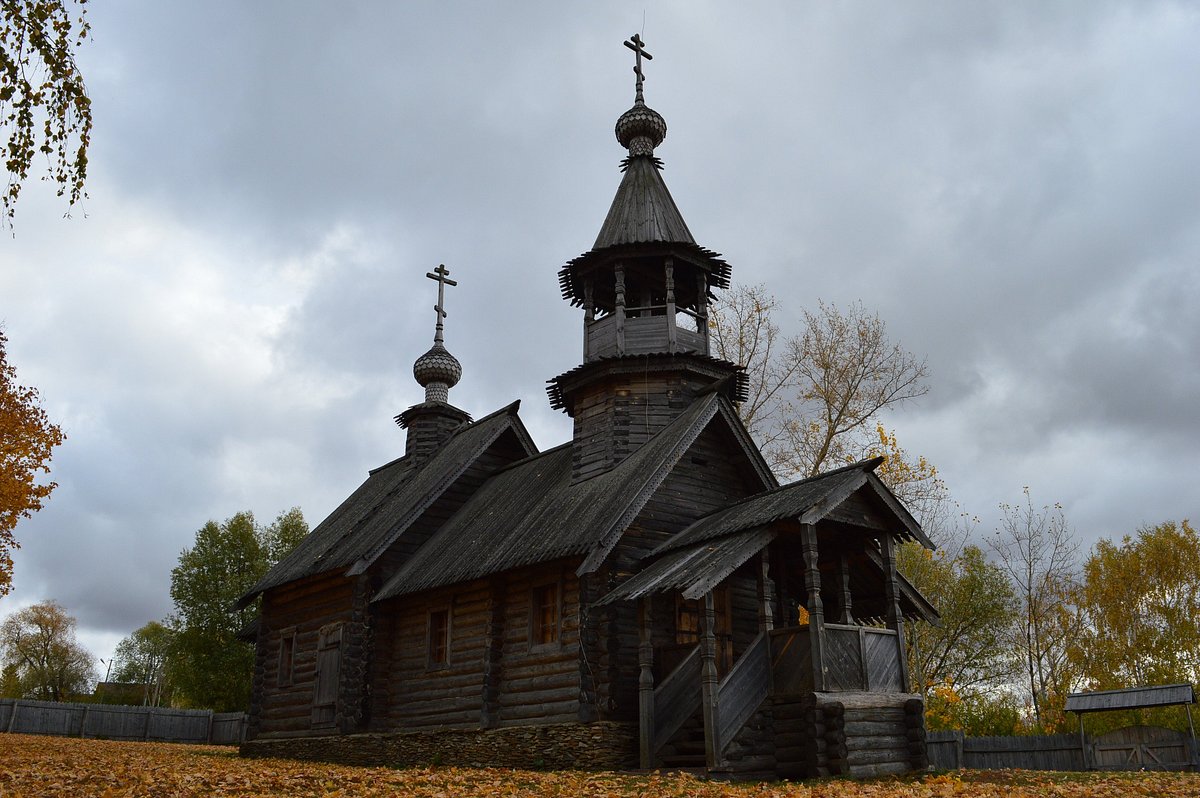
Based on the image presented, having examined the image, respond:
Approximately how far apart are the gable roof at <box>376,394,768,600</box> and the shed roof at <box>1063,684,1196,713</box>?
11.6 m

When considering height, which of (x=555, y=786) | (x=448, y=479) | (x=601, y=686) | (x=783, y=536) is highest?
(x=448, y=479)

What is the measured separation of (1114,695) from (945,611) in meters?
10.5

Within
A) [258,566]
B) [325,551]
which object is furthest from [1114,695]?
[258,566]

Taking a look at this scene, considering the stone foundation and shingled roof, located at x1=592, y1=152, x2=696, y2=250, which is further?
shingled roof, located at x1=592, y1=152, x2=696, y2=250

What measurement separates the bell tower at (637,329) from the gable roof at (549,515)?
0.75 m

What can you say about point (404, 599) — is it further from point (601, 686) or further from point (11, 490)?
point (11, 490)

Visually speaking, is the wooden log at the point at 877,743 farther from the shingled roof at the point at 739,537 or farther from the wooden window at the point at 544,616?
the wooden window at the point at 544,616

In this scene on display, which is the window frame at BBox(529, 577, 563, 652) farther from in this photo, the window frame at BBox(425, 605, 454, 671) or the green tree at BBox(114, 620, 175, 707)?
the green tree at BBox(114, 620, 175, 707)

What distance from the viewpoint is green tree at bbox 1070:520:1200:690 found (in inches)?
1394

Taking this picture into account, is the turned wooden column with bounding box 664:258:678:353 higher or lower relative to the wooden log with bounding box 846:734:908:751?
higher

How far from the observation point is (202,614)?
50781 millimetres

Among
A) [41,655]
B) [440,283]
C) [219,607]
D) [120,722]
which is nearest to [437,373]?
[440,283]

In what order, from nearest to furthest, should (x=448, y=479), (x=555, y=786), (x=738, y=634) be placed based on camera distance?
(x=555, y=786) < (x=738, y=634) < (x=448, y=479)

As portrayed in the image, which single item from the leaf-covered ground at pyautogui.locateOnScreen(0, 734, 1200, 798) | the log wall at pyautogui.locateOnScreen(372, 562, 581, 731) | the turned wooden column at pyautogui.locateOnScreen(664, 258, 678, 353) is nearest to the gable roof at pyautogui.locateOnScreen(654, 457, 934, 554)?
the log wall at pyautogui.locateOnScreen(372, 562, 581, 731)
